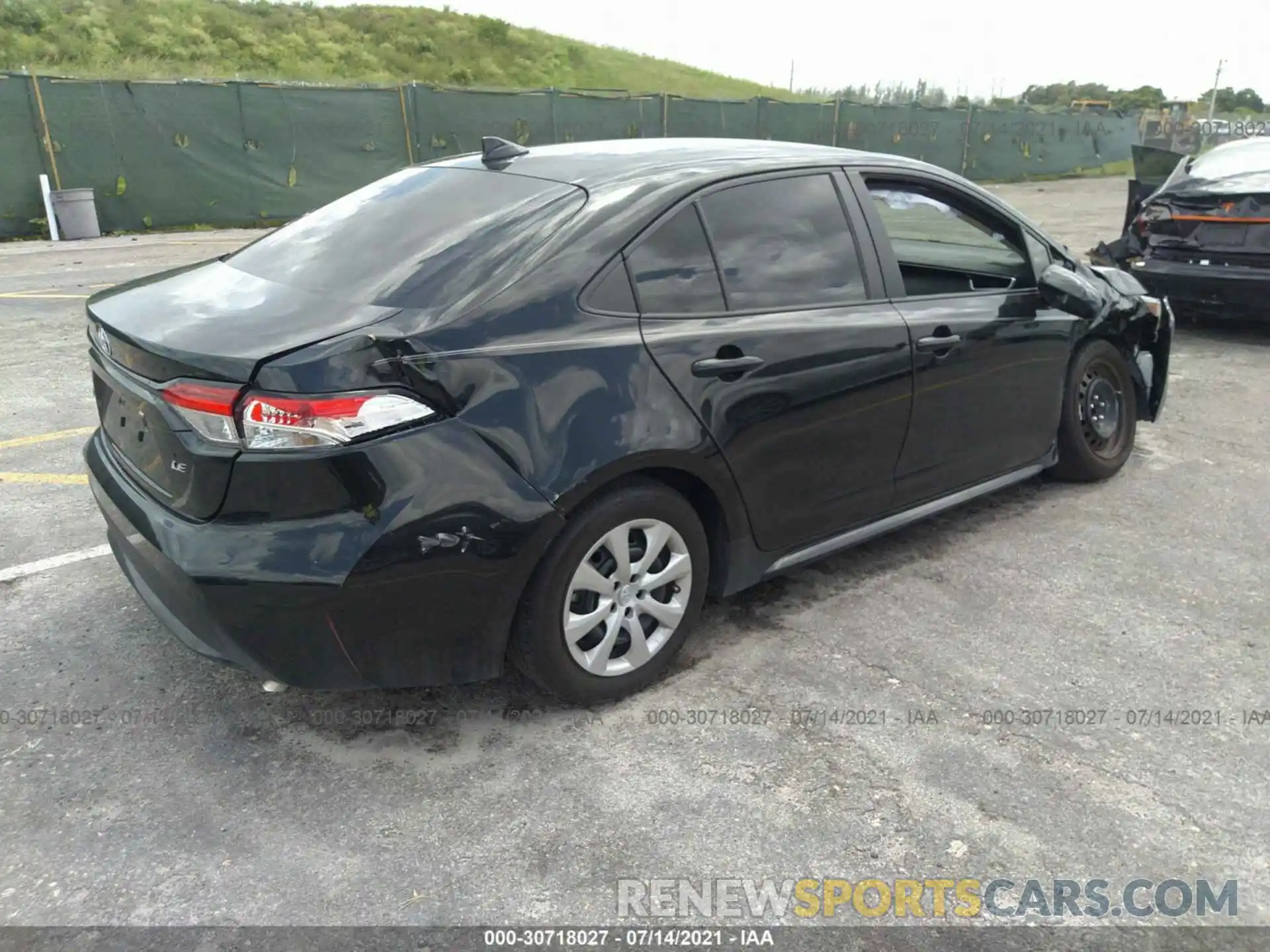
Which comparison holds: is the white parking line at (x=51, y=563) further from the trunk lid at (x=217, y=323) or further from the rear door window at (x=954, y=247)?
the rear door window at (x=954, y=247)

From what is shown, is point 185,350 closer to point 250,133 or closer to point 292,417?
point 292,417

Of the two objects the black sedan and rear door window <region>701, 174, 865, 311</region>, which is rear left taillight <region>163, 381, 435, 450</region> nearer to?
the black sedan

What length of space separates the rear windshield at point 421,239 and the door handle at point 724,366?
1.93ft

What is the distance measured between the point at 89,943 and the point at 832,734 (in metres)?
1.93

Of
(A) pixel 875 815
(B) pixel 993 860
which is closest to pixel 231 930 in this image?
(A) pixel 875 815

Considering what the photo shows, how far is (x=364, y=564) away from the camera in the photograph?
7.83 feet

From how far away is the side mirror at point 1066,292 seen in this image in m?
4.17

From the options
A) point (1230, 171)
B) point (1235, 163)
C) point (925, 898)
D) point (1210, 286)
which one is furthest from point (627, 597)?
point (1235, 163)

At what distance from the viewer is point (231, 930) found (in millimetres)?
2135

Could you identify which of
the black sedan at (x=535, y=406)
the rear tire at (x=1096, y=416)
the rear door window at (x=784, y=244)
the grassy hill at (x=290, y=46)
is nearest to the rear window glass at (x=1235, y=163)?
the rear tire at (x=1096, y=416)

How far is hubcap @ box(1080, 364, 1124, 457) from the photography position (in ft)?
15.3

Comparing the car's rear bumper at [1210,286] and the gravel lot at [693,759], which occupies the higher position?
the car's rear bumper at [1210,286]

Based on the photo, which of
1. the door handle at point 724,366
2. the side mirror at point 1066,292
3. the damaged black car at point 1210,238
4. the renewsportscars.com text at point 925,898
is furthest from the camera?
the damaged black car at point 1210,238

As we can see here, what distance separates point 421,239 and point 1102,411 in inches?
138
